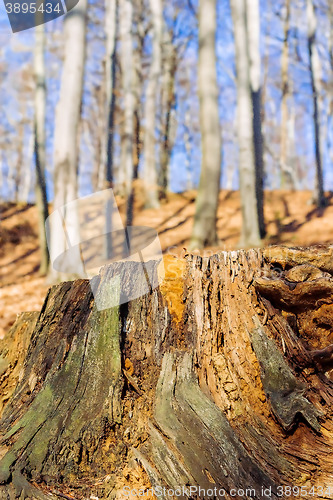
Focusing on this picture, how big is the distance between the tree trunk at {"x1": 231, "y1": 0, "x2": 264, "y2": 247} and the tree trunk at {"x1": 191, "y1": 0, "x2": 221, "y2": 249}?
618mm

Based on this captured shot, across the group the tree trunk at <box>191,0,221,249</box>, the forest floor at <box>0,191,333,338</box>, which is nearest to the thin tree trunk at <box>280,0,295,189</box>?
the forest floor at <box>0,191,333,338</box>

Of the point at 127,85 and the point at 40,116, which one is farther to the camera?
the point at 127,85

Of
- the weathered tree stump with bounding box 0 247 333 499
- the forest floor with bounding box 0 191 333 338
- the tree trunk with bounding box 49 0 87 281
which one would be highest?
the tree trunk with bounding box 49 0 87 281

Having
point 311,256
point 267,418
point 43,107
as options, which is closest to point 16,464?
point 267,418

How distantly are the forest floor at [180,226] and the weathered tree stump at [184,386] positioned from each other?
5290 millimetres

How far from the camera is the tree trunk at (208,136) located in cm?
735

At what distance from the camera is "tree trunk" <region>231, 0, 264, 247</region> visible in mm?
7805

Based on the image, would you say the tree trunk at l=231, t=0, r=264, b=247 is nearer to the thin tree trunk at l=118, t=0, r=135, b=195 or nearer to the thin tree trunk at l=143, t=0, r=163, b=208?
the thin tree trunk at l=118, t=0, r=135, b=195

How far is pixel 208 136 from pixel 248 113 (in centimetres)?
122

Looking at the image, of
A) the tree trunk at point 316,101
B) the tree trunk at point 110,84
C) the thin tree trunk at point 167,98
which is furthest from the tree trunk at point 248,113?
the thin tree trunk at point 167,98

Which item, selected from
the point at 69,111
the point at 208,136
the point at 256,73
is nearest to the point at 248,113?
the point at 208,136

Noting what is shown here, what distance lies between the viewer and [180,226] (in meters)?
11.0

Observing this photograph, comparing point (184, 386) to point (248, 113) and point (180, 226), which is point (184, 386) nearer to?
point (248, 113)

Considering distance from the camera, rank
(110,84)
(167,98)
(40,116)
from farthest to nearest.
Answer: (167,98)
(110,84)
(40,116)
